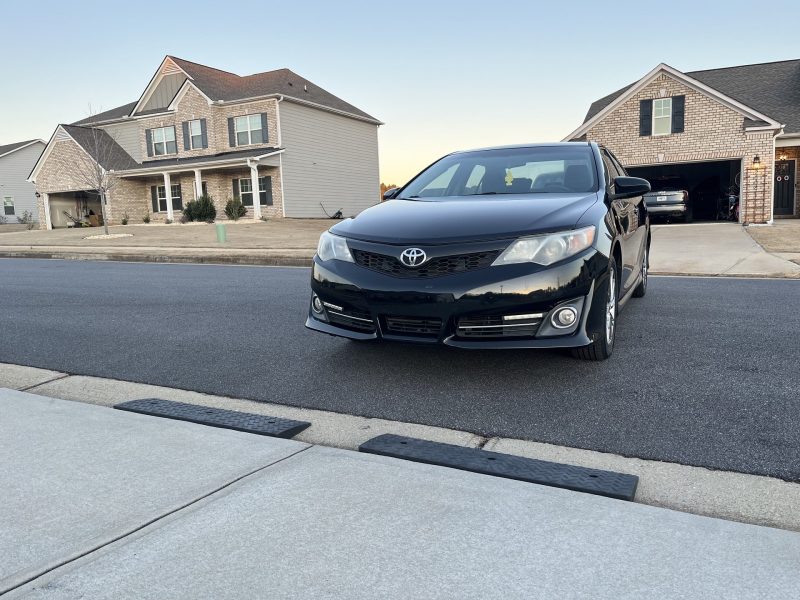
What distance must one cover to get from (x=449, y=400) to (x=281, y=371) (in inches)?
55.2

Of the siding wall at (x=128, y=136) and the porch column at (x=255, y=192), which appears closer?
the porch column at (x=255, y=192)

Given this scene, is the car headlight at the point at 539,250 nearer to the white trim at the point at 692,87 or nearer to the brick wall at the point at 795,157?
the white trim at the point at 692,87

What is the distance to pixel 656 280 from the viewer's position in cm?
957

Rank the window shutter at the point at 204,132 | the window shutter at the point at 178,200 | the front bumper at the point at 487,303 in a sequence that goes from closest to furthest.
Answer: the front bumper at the point at 487,303 → the window shutter at the point at 204,132 → the window shutter at the point at 178,200

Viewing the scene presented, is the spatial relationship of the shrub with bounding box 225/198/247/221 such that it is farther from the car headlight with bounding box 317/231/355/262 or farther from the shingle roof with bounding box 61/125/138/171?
the car headlight with bounding box 317/231/355/262

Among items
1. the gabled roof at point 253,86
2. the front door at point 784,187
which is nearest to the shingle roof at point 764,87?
the front door at point 784,187

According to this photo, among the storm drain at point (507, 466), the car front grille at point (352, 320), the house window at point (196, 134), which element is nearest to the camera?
the storm drain at point (507, 466)

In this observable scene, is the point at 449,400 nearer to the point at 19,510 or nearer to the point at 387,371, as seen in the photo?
the point at 387,371

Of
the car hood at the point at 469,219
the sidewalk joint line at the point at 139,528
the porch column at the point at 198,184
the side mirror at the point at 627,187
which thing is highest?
the porch column at the point at 198,184

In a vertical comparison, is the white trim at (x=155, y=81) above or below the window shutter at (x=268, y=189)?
above

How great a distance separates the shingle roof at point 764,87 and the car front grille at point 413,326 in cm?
2247

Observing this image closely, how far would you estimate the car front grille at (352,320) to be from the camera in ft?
13.5

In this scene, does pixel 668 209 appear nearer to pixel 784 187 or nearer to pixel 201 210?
pixel 784 187

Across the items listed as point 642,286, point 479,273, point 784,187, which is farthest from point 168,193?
point 479,273
